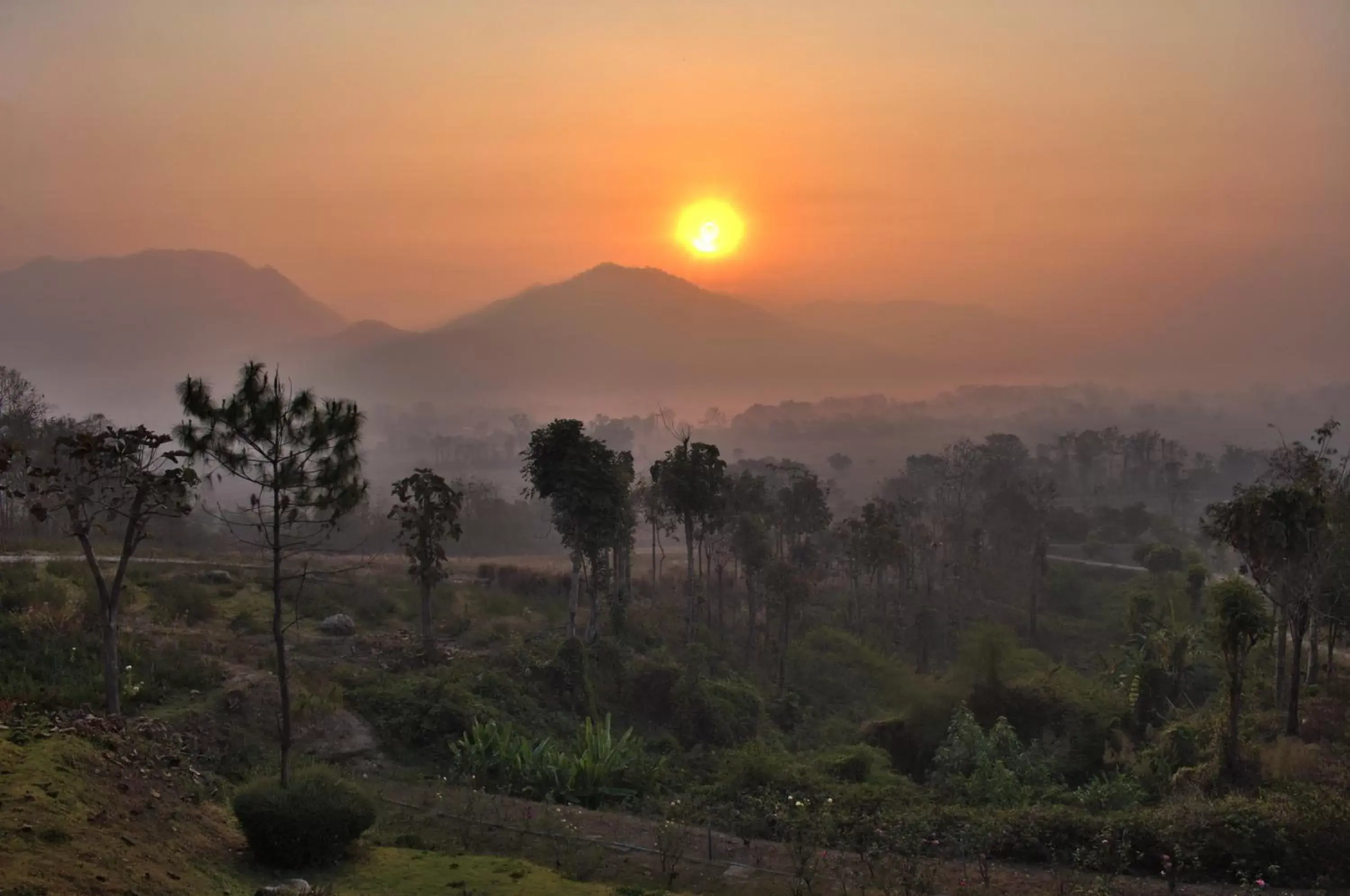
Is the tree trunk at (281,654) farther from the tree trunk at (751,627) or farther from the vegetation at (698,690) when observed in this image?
the tree trunk at (751,627)

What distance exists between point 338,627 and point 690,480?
15814 mm

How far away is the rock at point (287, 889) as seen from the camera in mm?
10875

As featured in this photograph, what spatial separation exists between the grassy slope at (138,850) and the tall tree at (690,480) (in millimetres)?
26187

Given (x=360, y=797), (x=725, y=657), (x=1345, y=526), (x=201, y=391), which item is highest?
(x=201, y=391)

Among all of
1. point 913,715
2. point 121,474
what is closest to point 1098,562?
point 913,715

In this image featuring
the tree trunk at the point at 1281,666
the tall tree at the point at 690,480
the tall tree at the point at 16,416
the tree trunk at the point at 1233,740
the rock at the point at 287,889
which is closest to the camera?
the rock at the point at 287,889

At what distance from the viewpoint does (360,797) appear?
13.8 meters

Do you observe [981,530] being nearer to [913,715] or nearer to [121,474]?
[913,715]

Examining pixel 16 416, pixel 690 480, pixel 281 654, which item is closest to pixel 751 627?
pixel 690 480

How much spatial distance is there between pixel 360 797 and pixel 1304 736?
23566 millimetres

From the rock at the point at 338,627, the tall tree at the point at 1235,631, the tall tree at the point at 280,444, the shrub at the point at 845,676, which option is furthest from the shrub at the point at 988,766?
the rock at the point at 338,627

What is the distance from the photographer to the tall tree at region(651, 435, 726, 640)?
131 ft

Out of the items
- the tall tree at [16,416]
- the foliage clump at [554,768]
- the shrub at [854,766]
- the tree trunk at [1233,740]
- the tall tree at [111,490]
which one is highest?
the tall tree at [16,416]

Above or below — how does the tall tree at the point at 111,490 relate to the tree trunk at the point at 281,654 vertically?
above
